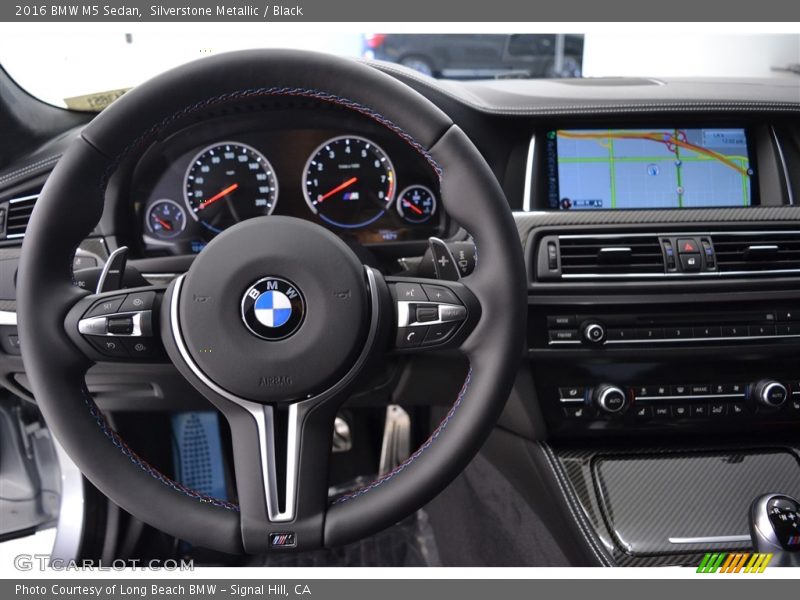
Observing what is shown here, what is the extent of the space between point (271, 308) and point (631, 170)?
0.93 metres

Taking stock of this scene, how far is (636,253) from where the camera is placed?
134 centimetres

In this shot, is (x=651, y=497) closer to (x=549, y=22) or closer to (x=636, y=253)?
(x=636, y=253)

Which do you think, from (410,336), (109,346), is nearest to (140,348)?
(109,346)

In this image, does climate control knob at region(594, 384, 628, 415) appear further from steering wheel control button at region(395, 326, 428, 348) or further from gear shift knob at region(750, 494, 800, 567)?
steering wheel control button at region(395, 326, 428, 348)

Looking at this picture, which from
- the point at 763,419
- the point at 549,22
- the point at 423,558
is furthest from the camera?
the point at 423,558

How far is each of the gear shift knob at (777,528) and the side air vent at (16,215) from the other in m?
1.54

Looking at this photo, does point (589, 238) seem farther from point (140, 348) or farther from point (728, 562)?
point (140, 348)

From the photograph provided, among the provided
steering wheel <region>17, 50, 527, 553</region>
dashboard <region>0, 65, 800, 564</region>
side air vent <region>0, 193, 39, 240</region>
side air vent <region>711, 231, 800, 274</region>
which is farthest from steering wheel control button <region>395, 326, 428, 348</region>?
side air vent <region>0, 193, 39, 240</region>

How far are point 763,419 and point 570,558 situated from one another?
1.65 feet

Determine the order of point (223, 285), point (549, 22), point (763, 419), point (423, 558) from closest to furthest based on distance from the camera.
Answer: point (223, 285), point (549, 22), point (763, 419), point (423, 558)

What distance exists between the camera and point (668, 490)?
139 centimetres

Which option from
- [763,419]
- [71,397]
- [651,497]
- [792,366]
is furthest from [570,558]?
[71,397]

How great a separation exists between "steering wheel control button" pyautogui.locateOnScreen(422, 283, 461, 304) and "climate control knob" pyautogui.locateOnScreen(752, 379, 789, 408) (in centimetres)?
81

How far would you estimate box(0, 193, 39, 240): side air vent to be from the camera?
1.40 metres
